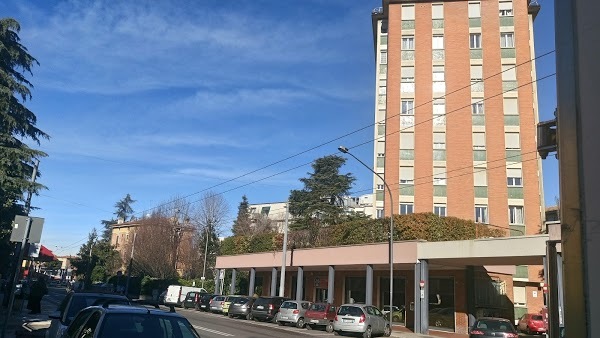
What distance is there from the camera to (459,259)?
89.9 ft

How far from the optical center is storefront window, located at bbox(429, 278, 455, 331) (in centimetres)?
3069

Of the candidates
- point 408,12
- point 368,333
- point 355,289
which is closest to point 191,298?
point 355,289

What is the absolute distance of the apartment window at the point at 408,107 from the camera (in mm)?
49784

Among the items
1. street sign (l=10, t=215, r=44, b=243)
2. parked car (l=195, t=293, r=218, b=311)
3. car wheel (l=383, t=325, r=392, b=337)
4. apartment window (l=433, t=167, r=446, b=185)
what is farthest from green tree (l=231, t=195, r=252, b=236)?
street sign (l=10, t=215, r=44, b=243)

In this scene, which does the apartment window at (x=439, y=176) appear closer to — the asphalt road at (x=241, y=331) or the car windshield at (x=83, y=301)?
the asphalt road at (x=241, y=331)

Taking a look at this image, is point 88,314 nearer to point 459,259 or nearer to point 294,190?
point 459,259

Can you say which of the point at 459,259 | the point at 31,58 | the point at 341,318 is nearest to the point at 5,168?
the point at 31,58

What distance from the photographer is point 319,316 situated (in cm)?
2927

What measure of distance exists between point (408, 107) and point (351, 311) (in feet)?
96.8

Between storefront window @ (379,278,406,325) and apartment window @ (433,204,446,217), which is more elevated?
apartment window @ (433,204,446,217)

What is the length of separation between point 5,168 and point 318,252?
21875 mm

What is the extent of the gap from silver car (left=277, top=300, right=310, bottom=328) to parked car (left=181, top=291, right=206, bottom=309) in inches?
579

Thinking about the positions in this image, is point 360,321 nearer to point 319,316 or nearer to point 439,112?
point 319,316

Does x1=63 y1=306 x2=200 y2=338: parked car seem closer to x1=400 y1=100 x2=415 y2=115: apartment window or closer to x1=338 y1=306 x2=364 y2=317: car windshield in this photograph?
x1=338 y1=306 x2=364 y2=317: car windshield
